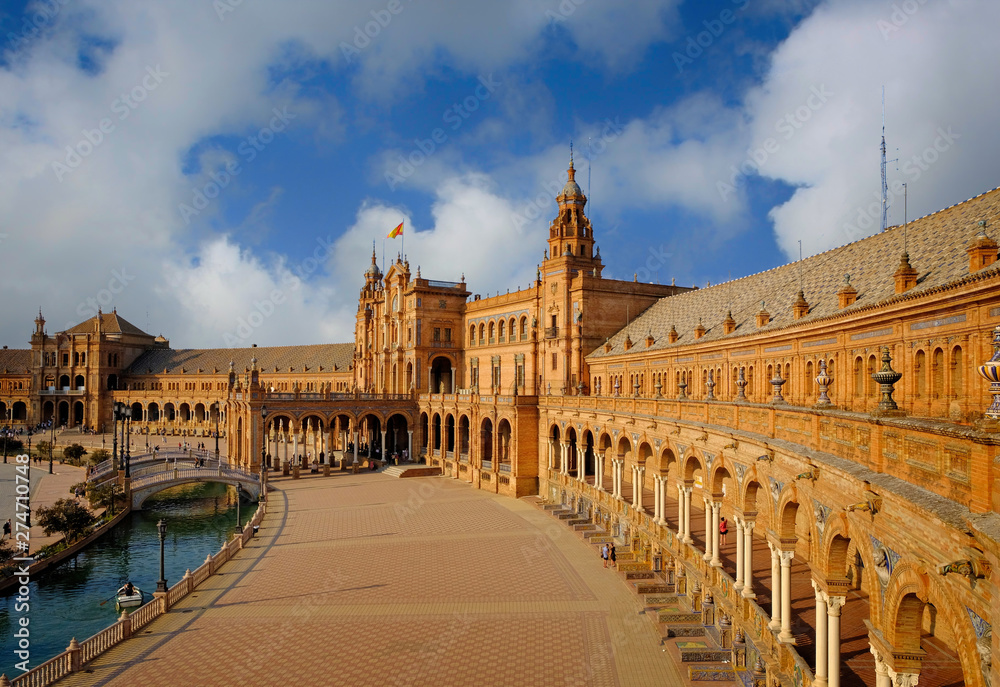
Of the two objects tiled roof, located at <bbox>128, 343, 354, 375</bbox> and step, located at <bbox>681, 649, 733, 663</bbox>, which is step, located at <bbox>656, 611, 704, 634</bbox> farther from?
tiled roof, located at <bbox>128, 343, 354, 375</bbox>

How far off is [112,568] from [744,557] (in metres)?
32.1

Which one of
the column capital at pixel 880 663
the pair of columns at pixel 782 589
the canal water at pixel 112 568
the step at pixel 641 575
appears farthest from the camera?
the step at pixel 641 575

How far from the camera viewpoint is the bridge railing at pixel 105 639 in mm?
18359

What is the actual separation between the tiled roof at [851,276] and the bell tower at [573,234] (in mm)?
12170

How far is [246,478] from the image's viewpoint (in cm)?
5225

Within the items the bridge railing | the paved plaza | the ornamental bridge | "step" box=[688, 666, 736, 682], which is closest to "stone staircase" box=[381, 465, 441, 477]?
the ornamental bridge

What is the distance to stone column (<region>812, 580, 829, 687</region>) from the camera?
43.1 feet

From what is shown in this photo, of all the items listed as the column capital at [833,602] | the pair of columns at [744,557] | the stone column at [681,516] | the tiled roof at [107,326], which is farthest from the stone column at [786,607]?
the tiled roof at [107,326]

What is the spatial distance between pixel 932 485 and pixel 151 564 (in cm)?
3759

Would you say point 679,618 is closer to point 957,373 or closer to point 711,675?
point 711,675

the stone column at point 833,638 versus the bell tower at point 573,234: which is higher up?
the bell tower at point 573,234

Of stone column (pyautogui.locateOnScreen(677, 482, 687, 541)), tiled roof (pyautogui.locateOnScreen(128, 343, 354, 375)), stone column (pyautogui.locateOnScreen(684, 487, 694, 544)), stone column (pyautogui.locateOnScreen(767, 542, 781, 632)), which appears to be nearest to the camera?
stone column (pyautogui.locateOnScreen(767, 542, 781, 632))

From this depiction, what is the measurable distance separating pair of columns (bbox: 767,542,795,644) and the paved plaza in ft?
12.0

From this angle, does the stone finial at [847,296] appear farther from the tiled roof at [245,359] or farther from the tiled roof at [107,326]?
the tiled roof at [107,326]
